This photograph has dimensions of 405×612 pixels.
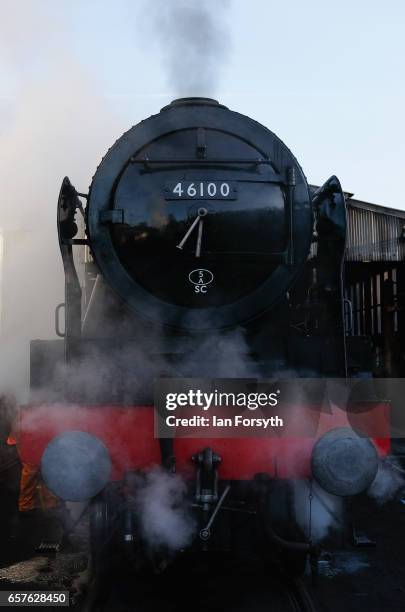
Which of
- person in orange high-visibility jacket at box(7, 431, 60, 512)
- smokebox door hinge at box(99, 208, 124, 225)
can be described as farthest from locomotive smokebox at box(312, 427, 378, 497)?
person in orange high-visibility jacket at box(7, 431, 60, 512)

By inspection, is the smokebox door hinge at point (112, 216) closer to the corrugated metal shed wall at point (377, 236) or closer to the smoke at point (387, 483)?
the smoke at point (387, 483)

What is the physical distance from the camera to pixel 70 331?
143 inches

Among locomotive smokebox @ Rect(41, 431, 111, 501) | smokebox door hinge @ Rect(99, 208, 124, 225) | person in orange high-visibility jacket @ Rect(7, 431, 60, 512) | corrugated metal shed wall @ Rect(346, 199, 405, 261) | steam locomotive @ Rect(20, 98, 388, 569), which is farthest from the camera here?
corrugated metal shed wall @ Rect(346, 199, 405, 261)

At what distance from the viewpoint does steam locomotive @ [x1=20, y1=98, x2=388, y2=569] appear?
338 cm

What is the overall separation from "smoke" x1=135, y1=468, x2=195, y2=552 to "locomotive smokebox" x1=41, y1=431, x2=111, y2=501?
0.28 meters

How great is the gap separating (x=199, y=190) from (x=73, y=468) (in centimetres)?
159

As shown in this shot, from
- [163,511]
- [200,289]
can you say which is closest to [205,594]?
[163,511]

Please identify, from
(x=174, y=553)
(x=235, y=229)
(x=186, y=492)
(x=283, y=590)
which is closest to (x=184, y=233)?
(x=235, y=229)

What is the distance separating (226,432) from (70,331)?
1020 millimetres

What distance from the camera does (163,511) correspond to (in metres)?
3.32

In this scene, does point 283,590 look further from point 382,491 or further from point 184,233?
point 382,491

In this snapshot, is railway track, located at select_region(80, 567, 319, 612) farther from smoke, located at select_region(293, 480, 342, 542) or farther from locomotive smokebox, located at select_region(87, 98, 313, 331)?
locomotive smokebox, located at select_region(87, 98, 313, 331)

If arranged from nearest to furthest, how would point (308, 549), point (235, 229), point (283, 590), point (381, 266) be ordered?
point (308, 549) → point (283, 590) → point (235, 229) → point (381, 266)

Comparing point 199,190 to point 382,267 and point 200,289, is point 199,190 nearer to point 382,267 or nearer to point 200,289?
point 200,289
